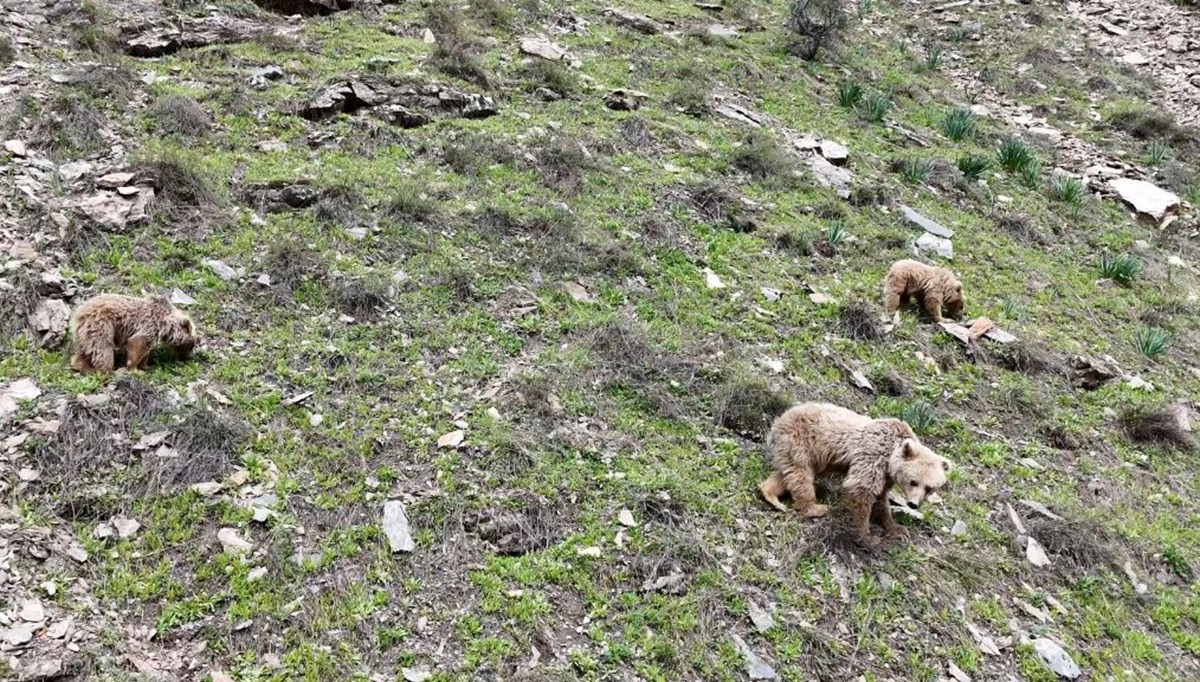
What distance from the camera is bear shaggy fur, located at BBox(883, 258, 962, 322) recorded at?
802cm

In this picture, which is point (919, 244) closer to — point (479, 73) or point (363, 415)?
point (479, 73)

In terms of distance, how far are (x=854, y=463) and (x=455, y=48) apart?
8470mm

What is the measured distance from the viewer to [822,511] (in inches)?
209

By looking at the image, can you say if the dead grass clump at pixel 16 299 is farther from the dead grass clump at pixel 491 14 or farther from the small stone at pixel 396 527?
the dead grass clump at pixel 491 14

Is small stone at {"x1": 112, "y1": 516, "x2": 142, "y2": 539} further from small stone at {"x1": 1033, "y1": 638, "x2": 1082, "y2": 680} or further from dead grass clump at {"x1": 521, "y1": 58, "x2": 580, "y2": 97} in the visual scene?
dead grass clump at {"x1": 521, "y1": 58, "x2": 580, "y2": 97}

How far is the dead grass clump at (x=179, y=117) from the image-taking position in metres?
8.25

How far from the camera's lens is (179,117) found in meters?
8.34

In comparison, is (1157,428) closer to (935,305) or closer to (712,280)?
(935,305)

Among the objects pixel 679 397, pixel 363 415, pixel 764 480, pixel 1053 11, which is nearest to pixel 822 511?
Result: pixel 764 480

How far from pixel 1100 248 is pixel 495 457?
9385 mm

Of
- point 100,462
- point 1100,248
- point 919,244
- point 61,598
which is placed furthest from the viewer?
point 1100,248

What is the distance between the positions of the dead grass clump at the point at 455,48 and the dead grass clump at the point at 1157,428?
8.50m

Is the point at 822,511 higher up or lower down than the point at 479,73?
lower down

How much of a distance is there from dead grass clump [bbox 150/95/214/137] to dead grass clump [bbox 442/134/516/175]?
2.65 metres
